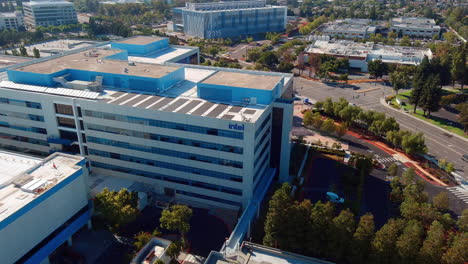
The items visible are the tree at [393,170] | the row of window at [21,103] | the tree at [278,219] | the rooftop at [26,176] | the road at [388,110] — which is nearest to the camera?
the rooftop at [26,176]

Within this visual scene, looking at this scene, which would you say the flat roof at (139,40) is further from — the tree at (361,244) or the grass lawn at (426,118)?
the tree at (361,244)

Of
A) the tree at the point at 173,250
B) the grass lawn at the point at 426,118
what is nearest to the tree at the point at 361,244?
the tree at the point at 173,250

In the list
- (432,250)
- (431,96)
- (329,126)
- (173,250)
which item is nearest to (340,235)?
(432,250)

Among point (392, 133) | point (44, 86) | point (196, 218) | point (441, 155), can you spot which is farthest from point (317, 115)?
point (44, 86)

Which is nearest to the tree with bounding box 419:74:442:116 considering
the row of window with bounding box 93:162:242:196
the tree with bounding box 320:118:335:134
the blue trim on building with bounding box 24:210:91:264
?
the tree with bounding box 320:118:335:134

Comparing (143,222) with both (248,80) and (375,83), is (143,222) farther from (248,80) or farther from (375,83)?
(375,83)

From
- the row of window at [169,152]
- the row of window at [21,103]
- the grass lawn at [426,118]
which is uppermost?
the row of window at [21,103]

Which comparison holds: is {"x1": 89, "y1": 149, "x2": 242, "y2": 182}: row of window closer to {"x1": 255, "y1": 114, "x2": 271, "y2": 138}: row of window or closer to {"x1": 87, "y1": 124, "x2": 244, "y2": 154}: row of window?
{"x1": 87, "y1": 124, "x2": 244, "y2": 154}: row of window
